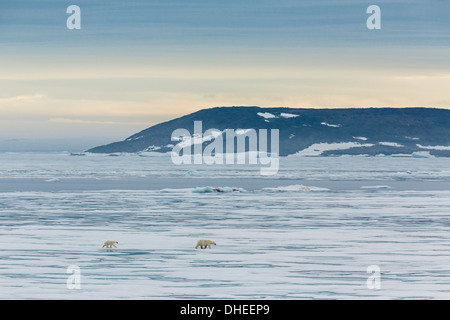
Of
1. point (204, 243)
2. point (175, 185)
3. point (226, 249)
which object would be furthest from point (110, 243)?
point (175, 185)

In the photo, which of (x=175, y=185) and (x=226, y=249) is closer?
(x=226, y=249)

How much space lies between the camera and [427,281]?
29.9 ft

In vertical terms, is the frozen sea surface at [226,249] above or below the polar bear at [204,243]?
below

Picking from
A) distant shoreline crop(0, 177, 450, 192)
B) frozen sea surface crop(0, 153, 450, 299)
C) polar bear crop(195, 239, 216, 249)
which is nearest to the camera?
frozen sea surface crop(0, 153, 450, 299)

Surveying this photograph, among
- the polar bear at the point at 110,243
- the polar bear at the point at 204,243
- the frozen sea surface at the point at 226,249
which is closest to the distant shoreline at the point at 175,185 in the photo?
the frozen sea surface at the point at 226,249

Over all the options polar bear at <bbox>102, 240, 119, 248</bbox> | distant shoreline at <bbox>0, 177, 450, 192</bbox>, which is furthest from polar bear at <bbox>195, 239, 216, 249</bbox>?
distant shoreline at <bbox>0, 177, 450, 192</bbox>

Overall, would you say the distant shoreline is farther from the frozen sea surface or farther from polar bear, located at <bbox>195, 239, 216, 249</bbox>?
polar bear, located at <bbox>195, 239, 216, 249</bbox>

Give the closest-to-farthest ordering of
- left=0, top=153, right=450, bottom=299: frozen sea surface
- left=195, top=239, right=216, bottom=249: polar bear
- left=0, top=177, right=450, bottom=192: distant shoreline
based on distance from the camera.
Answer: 1. left=0, top=153, right=450, bottom=299: frozen sea surface
2. left=195, top=239, right=216, bottom=249: polar bear
3. left=0, top=177, right=450, bottom=192: distant shoreline

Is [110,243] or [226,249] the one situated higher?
[110,243]

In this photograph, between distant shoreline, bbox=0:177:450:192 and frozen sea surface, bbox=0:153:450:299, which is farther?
distant shoreline, bbox=0:177:450:192

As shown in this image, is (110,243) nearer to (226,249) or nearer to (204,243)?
(204,243)

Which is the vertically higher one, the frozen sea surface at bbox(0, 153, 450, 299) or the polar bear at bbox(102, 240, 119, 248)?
the polar bear at bbox(102, 240, 119, 248)

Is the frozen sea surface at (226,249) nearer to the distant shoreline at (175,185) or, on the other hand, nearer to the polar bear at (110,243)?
the polar bear at (110,243)

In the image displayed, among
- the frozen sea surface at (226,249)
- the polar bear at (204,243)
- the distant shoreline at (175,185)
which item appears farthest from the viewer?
the distant shoreline at (175,185)
